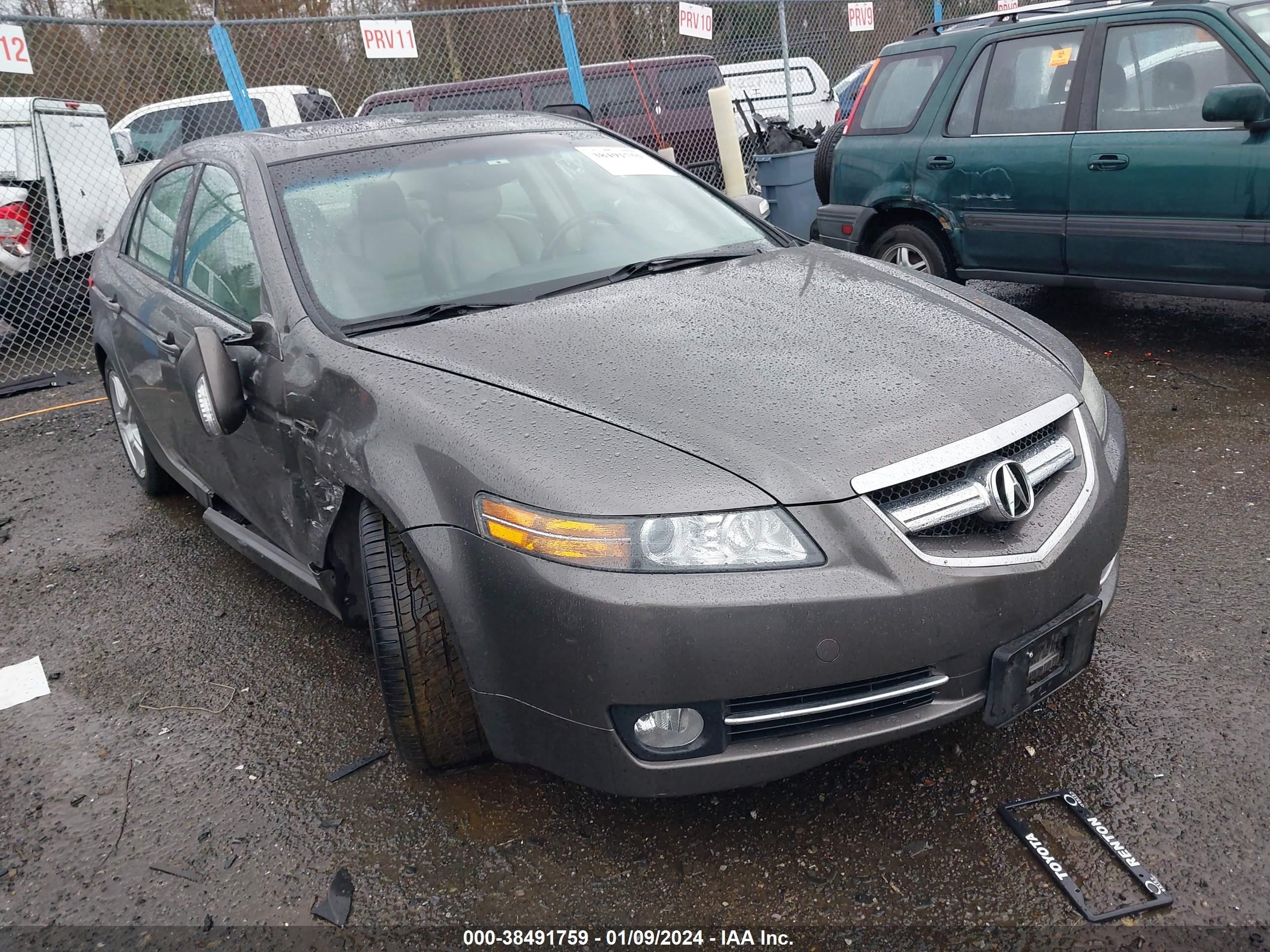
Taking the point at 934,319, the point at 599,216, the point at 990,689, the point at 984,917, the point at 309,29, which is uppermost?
the point at 309,29

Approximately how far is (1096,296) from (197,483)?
221 inches

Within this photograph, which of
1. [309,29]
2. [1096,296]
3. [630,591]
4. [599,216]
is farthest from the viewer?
[309,29]

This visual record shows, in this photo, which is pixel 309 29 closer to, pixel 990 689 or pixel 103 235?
pixel 103 235

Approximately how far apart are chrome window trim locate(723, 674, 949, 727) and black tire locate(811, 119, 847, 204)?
17.2 ft

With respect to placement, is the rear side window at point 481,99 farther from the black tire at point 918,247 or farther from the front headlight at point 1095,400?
the front headlight at point 1095,400

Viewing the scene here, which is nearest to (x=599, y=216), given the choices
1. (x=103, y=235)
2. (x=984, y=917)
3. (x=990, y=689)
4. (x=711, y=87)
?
(x=990, y=689)

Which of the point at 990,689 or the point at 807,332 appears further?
the point at 807,332

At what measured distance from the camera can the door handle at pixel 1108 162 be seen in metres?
5.05

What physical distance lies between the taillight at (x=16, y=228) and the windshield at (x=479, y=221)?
19.1 feet

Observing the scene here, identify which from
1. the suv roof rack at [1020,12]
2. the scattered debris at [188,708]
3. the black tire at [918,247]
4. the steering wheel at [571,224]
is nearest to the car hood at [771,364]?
the steering wheel at [571,224]

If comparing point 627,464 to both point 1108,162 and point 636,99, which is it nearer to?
point 1108,162

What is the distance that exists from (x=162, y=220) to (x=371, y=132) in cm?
108

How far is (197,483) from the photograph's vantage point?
379 cm

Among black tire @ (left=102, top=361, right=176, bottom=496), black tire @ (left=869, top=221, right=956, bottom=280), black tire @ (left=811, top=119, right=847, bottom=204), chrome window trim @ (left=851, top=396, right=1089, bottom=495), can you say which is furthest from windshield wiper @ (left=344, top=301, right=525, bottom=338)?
black tire @ (left=811, top=119, right=847, bottom=204)
